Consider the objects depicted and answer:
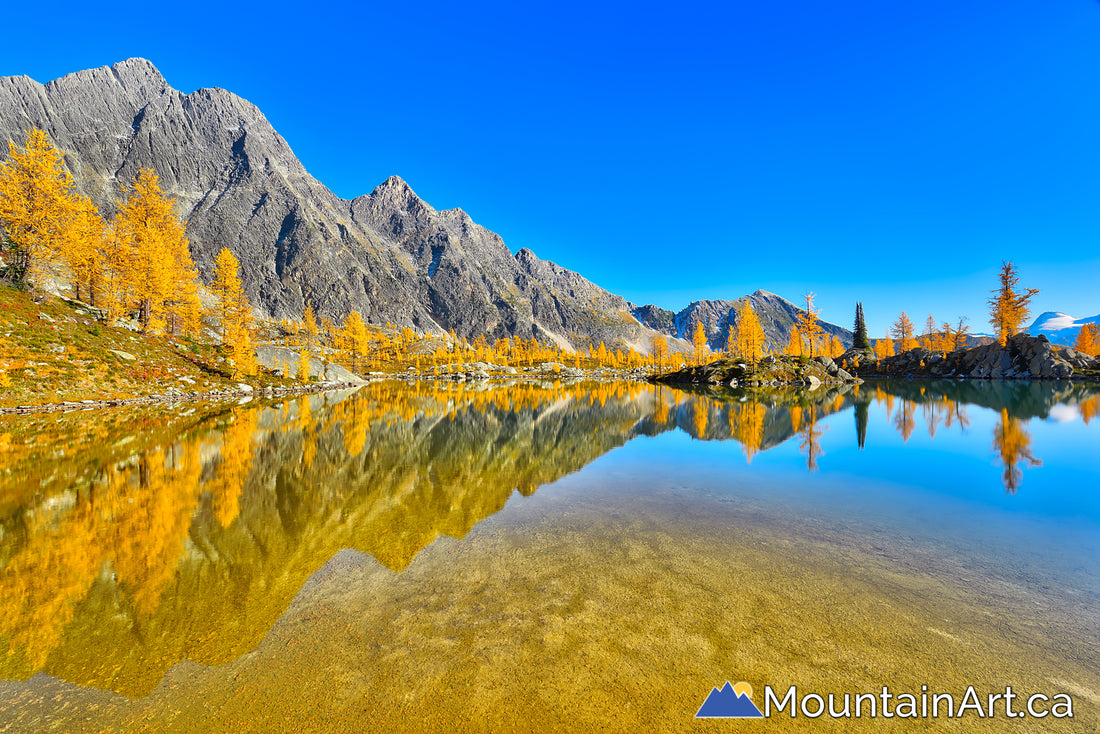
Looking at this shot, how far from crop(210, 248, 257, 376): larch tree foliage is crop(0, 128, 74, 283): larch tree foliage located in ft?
44.4

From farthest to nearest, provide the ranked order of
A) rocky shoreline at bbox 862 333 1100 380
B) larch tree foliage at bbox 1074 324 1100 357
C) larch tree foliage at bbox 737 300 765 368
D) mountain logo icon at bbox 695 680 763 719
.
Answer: larch tree foliage at bbox 1074 324 1100 357
larch tree foliage at bbox 737 300 765 368
rocky shoreline at bbox 862 333 1100 380
mountain logo icon at bbox 695 680 763 719

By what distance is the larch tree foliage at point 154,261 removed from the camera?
44500 millimetres

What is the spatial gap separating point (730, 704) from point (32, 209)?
62.1m

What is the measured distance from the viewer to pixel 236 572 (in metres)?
7.80

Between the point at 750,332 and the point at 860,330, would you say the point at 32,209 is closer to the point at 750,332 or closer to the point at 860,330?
the point at 750,332

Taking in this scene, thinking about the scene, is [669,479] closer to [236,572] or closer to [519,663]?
[519,663]

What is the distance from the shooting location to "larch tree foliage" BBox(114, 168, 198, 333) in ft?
146

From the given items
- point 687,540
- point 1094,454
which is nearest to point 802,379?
point 1094,454

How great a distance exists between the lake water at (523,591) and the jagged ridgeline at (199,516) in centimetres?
7

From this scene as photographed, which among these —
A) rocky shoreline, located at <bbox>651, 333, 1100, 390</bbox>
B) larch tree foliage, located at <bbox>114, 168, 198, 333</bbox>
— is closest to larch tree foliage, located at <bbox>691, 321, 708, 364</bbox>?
rocky shoreline, located at <bbox>651, 333, 1100, 390</bbox>

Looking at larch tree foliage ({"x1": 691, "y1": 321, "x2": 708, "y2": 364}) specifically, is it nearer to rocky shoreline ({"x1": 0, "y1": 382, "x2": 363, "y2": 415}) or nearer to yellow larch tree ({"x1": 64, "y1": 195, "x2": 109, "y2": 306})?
rocky shoreline ({"x1": 0, "y1": 382, "x2": 363, "y2": 415})

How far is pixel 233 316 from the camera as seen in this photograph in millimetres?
53250

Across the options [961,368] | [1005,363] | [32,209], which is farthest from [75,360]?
[961,368]

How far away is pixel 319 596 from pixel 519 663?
4.12 meters
